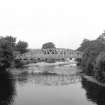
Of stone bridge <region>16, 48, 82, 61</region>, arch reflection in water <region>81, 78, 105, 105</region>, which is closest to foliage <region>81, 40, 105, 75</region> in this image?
arch reflection in water <region>81, 78, 105, 105</region>

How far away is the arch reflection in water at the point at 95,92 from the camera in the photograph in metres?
32.6

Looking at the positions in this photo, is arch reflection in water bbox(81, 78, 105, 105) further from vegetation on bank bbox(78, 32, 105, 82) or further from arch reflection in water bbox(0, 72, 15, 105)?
arch reflection in water bbox(0, 72, 15, 105)

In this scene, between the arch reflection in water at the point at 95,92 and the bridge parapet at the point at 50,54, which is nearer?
the arch reflection in water at the point at 95,92

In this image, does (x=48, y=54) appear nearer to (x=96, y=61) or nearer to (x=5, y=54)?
(x=5, y=54)

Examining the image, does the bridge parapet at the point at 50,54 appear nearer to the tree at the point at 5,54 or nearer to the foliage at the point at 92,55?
the tree at the point at 5,54

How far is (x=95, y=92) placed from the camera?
3662 cm

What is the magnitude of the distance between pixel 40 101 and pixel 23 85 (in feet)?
36.7

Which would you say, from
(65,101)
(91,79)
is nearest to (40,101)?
(65,101)

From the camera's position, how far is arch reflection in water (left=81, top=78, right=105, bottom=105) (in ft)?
107

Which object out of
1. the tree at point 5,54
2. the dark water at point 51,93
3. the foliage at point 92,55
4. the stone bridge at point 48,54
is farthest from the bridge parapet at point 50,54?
the dark water at point 51,93

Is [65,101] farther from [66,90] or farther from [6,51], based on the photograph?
[6,51]

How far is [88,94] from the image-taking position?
36.1 metres

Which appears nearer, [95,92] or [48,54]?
[95,92]

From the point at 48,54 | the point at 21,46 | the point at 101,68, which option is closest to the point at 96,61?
the point at 101,68
